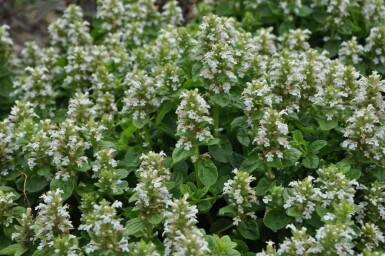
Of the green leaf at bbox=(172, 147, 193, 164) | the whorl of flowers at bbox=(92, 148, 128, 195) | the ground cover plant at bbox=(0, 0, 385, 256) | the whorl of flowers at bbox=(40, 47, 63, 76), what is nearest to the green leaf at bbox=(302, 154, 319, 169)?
the ground cover plant at bbox=(0, 0, 385, 256)

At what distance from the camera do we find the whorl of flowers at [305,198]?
10.2ft

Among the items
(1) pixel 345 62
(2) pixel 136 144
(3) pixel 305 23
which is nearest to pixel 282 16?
(3) pixel 305 23

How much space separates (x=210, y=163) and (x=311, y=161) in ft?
1.95

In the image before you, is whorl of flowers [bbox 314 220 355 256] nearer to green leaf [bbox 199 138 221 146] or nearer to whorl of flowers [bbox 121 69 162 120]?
green leaf [bbox 199 138 221 146]

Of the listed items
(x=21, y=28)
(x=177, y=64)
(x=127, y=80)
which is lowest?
(x=21, y=28)

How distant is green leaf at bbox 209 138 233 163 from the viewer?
3.56 m

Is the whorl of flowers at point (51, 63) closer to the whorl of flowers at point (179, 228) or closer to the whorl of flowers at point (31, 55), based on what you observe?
the whorl of flowers at point (31, 55)

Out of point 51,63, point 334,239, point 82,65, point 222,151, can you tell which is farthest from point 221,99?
point 51,63

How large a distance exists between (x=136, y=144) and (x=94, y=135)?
0.48 m

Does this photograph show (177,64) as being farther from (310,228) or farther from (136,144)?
(310,228)

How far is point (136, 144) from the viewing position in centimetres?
406

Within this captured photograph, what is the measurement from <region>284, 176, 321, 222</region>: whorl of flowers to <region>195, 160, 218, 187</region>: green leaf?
453 millimetres

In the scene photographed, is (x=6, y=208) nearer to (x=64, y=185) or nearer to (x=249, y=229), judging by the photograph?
(x=64, y=185)

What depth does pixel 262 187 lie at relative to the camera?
3.41m
